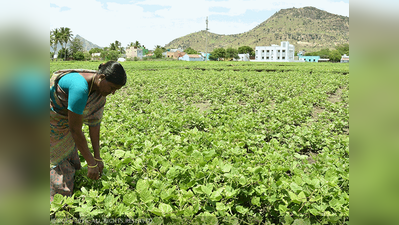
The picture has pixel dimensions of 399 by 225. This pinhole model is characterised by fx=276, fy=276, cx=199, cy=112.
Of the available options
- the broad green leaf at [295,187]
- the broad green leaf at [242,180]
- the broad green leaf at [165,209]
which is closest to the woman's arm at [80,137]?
the broad green leaf at [165,209]

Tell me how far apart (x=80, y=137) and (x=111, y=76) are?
56cm

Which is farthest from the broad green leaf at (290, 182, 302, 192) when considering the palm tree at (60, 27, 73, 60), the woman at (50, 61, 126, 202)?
the palm tree at (60, 27, 73, 60)

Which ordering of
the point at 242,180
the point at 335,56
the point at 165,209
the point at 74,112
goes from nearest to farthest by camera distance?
1. the point at 165,209
2. the point at 74,112
3. the point at 242,180
4. the point at 335,56

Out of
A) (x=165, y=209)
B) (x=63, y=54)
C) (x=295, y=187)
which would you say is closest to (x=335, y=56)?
(x=63, y=54)

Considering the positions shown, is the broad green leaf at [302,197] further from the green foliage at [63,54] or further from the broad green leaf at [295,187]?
the green foliage at [63,54]

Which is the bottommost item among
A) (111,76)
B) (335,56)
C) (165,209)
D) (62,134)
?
(165,209)

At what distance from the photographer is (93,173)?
7.86ft

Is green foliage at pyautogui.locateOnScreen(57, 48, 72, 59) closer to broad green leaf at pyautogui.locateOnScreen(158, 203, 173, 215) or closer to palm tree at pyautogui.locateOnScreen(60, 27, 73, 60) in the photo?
palm tree at pyautogui.locateOnScreen(60, 27, 73, 60)

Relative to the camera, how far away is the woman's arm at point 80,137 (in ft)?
7.06

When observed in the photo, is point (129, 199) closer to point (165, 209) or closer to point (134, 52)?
point (165, 209)
